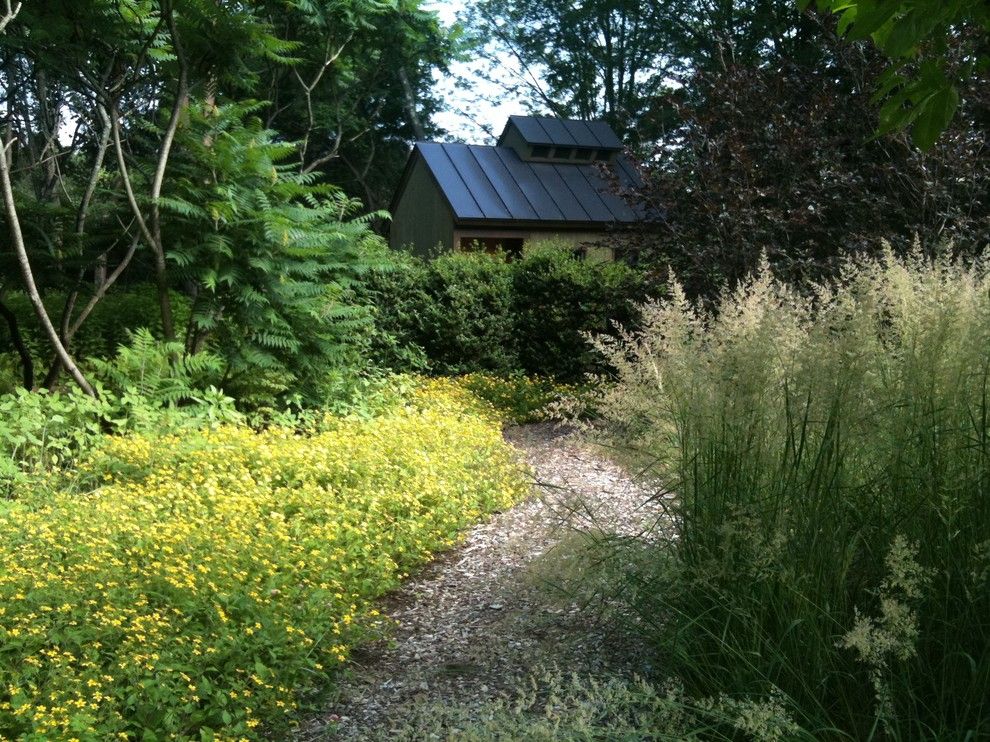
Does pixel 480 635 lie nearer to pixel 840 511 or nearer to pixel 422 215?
pixel 840 511

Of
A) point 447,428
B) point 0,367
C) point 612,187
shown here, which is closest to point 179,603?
point 447,428

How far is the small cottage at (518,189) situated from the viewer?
61.2ft

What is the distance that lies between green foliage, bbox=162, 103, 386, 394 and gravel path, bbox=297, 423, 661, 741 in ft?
12.6

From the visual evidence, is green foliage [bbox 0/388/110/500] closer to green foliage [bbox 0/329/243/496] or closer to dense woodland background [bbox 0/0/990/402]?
green foliage [bbox 0/329/243/496]

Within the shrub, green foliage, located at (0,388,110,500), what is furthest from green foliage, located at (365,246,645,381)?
green foliage, located at (0,388,110,500)

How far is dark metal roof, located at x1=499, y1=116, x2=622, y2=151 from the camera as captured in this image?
19953 mm

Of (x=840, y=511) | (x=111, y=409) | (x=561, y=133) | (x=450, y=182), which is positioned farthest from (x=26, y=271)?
(x=561, y=133)

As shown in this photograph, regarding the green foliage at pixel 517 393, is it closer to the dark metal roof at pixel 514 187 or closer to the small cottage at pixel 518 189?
the small cottage at pixel 518 189

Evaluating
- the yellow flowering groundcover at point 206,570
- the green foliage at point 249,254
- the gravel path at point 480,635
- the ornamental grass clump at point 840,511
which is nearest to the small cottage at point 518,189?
the green foliage at point 249,254

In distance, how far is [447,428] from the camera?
844 cm

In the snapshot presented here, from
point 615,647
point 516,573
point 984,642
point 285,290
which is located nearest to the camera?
point 984,642

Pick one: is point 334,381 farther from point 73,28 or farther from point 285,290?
point 73,28

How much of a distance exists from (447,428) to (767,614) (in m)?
5.42

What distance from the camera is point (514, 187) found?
19.3 metres
